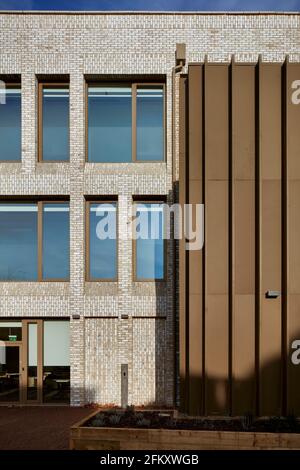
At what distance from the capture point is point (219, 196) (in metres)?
11.1

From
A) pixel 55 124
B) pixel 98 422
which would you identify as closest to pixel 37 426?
pixel 98 422

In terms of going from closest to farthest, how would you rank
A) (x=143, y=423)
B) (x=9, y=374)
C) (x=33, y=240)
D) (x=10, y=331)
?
(x=143, y=423) < (x=9, y=374) < (x=10, y=331) < (x=33, y=240)

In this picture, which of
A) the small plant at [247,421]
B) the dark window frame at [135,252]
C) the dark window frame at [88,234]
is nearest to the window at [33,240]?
the dark window frame at [88,234]

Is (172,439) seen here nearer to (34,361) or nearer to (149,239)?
(34,361)

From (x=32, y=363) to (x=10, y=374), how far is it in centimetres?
79

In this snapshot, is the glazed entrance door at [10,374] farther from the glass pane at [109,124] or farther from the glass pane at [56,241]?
the glass pane at [109,124]

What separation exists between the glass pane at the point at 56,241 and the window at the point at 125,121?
2133mm

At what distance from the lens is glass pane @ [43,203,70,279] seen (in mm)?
14273

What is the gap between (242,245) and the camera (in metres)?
11.0

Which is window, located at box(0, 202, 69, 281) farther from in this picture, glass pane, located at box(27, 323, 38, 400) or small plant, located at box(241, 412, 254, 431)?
small plant, located at box(241, 412, 254, 431)

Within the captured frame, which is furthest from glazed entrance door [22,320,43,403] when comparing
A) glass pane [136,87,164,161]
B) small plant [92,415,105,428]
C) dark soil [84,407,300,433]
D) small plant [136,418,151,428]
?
glass pane [136,87,164,161]

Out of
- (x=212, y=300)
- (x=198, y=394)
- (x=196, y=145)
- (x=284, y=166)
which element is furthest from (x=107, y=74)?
(x=198, y=394)

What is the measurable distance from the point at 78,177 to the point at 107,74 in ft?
11.8

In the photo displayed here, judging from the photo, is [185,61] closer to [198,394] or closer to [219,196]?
[219,196]
